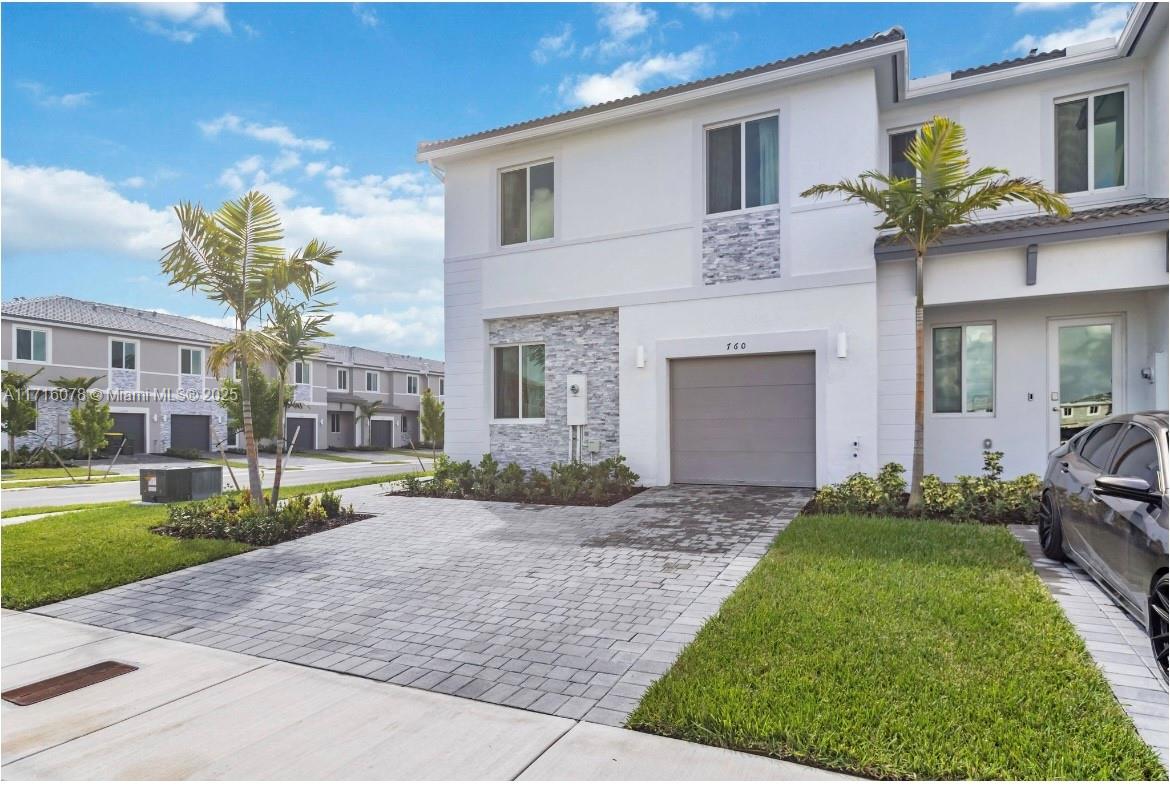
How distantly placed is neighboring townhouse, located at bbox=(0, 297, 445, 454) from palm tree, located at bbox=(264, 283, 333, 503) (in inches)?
544

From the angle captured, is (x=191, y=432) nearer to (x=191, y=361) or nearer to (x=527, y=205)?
(x=191, y=361)

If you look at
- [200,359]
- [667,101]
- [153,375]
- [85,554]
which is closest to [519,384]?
[667,101]

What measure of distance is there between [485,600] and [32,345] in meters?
33.0

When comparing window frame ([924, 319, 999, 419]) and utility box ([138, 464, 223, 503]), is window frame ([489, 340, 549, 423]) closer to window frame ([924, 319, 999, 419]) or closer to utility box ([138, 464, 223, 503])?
utility box ([138, 464, 223, 503])

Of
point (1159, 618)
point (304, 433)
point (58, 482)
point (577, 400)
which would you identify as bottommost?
point (58, 482)

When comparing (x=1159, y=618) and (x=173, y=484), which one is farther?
(x=173, y=484)

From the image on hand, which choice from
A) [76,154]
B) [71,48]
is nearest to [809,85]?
[71,48]

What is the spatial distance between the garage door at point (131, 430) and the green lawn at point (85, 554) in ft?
82.3

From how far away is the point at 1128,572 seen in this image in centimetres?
440

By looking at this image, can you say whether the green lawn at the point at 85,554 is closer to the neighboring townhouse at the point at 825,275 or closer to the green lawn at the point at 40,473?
the neighboring townhouse at the point at 825,275

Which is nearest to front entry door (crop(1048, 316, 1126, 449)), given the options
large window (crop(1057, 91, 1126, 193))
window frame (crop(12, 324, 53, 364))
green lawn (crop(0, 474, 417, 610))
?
large window (crop(1057, 91, 1126, 193))

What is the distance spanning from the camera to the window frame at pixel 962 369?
11242mm

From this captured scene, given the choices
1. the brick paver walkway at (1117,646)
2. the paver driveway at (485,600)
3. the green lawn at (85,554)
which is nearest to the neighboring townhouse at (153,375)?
the green lawn at (85,554)

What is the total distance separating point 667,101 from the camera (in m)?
11.8
